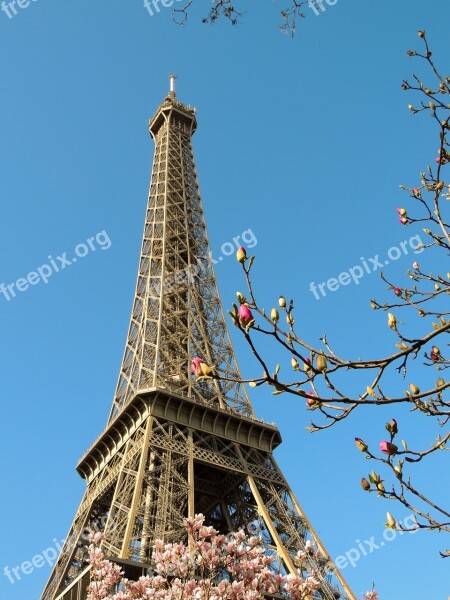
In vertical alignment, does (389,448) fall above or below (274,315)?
below

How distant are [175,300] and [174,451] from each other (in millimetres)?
13843

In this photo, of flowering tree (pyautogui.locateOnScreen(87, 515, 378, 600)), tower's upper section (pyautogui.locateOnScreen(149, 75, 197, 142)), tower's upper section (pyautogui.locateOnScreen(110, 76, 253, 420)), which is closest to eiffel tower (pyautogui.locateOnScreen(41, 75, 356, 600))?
tower's upper section (pyautogui.locateOnScreen(110, 76, 253, 420))

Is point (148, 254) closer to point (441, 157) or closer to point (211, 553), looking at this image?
point (211, 553)

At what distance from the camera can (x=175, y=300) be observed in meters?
41.6

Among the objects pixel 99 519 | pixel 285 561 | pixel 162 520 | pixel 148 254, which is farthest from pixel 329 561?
pixel 148 254

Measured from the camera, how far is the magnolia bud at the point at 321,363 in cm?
470

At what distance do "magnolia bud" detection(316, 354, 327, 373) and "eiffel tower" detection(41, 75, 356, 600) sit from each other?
19.2 metres

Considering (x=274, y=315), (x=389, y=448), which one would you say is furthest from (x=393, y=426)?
(x=274, y=315)

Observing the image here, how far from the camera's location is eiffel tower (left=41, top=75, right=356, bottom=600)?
26.8 metres

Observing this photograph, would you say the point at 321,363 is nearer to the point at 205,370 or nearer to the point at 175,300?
the point at 205,370

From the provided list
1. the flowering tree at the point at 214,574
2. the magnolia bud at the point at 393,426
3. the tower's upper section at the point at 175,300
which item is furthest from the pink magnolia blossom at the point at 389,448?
the tower's upper section at the point at 175,300

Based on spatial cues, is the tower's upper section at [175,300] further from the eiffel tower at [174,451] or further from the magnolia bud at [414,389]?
the magnolia bud at [414,389]

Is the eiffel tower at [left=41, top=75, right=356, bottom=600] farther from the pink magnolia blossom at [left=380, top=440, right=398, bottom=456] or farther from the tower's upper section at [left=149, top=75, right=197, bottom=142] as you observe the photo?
the pink magnolia blossom at [left=380, top=440, right=398, bottom=456]

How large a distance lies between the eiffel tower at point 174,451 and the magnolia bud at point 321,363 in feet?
63.0
